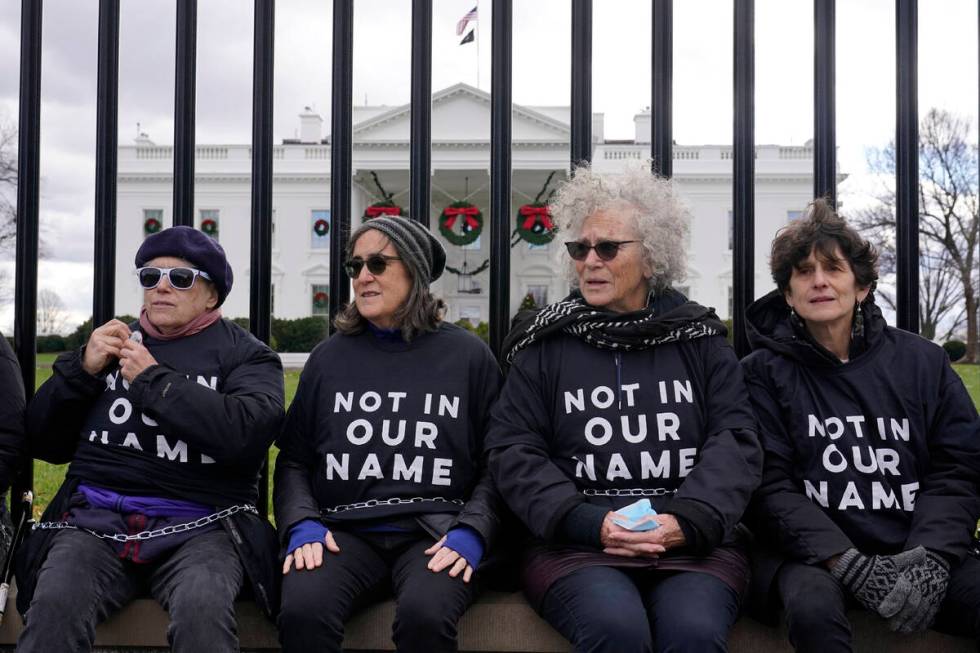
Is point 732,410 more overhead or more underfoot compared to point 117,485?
more overhead

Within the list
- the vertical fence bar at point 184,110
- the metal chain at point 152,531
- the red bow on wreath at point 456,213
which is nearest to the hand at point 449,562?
the metal chain at point 152,531

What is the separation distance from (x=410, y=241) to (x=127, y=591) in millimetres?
1433

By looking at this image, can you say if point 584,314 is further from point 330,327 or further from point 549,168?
point 549,168

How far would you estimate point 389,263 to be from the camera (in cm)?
293

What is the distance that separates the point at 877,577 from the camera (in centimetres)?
239

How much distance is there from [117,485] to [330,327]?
1019 millimetres

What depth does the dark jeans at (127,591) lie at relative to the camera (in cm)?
228

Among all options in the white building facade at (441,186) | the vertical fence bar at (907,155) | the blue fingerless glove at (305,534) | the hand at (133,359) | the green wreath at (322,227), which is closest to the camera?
the blue fingerless glove at (305,534)

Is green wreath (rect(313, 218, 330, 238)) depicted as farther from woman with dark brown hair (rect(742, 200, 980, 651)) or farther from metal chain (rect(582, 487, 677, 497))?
woman with dark brown hair (rect(742, 200, 980, 651))

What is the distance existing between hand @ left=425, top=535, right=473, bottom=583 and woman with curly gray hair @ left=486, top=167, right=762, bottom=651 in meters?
0.22

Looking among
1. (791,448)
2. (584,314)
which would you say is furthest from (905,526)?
(584,314)

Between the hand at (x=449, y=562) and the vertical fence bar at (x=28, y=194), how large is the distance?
1.90 m

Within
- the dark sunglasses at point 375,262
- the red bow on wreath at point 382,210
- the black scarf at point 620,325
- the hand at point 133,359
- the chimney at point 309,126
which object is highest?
the chimney at point 309,126

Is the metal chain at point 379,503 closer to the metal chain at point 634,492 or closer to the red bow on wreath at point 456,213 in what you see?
the metal chain at point 634,492
